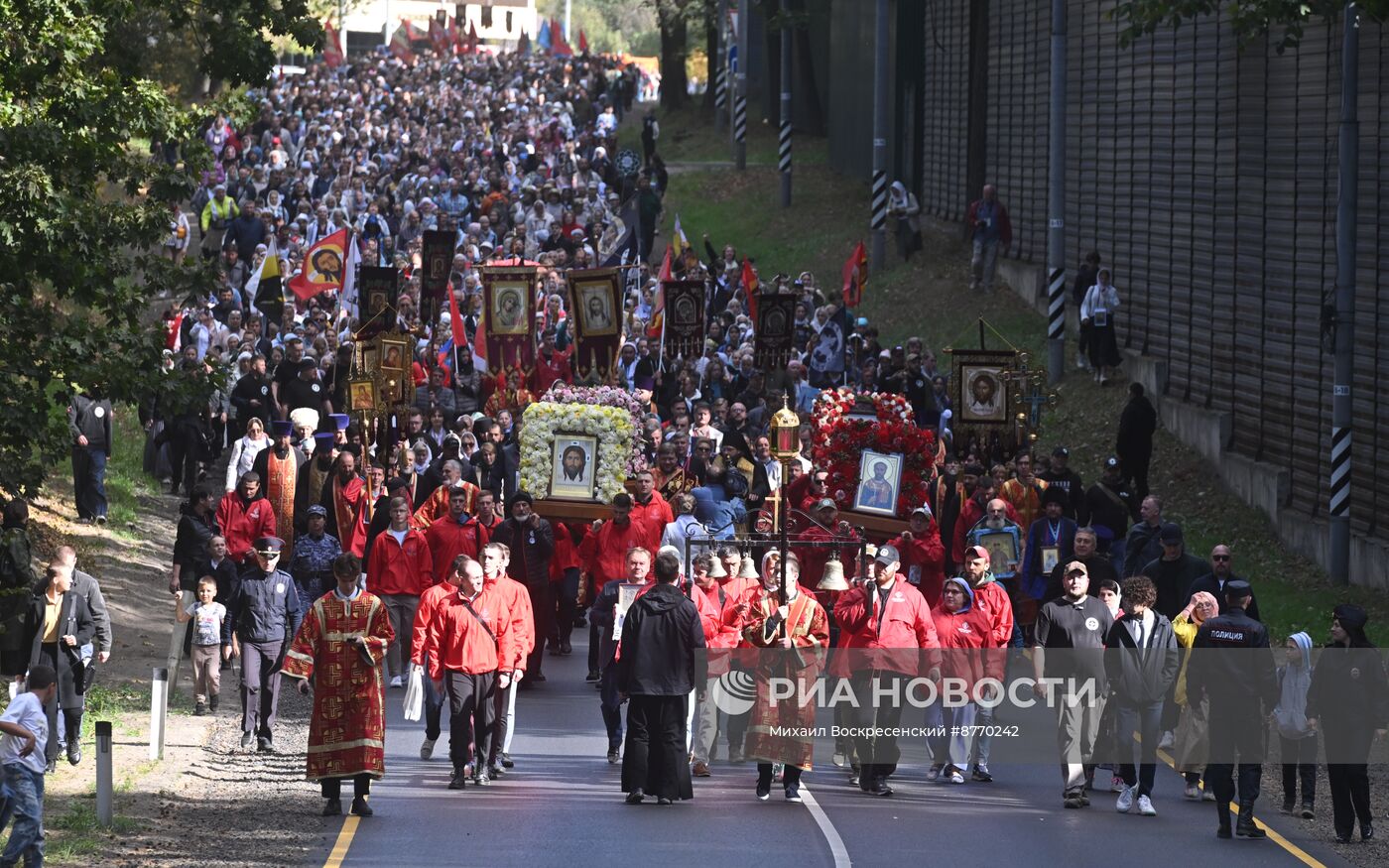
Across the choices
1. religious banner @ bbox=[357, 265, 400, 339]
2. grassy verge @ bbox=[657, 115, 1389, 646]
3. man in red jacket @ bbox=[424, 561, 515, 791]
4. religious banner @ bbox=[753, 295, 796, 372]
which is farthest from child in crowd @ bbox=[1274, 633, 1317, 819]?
religious banner @ bbox=[357, 265, 400, 339]

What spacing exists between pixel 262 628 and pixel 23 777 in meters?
4.30

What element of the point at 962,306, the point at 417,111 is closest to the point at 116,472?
the point at 962,306

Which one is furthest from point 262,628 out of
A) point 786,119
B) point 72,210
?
point 786,119

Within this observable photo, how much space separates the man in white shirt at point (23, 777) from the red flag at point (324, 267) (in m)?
17.5

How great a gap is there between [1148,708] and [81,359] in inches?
383

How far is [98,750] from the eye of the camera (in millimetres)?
14141

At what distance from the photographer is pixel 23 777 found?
41.0 ft

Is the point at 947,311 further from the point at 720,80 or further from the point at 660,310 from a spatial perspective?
the point at 720,80

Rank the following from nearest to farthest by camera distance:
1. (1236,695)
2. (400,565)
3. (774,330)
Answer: (1236,695), (400,565), (774,330)

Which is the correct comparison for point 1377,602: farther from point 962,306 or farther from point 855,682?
point 962,306

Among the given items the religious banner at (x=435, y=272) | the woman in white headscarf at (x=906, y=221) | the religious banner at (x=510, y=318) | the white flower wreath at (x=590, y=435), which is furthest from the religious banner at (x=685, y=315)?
the woman in white headscarf at (x=906, y=221)

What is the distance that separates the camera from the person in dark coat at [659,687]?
14.9 meters

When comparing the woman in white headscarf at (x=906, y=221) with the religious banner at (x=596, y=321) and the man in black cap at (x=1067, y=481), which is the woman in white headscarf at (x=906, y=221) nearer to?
the religious banner at (x=596, y=321)

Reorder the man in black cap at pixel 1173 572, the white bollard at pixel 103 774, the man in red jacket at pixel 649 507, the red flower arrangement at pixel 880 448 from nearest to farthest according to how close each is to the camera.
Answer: the white bollard at pixel 103 774
the man in black cap at pixel 1173 572
the man in red jacket at pixel 649 507
the red flower arrangement at pixel 880 448
